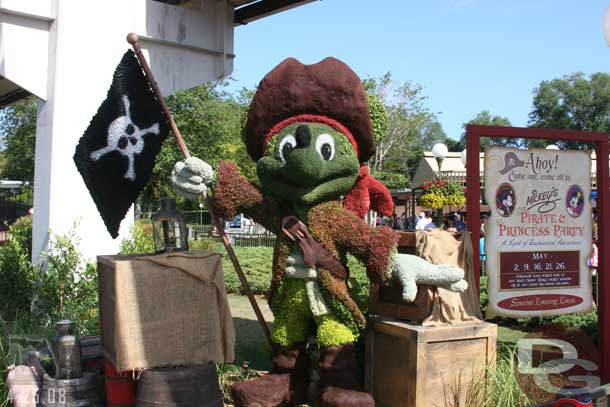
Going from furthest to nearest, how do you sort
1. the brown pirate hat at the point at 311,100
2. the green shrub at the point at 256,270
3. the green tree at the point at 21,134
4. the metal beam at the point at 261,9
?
the green tree at the point at 21,134
the green shrub at the point at 256,270
the metal beam at the point at 261,9
the brown pirate hat at the point at 311,100

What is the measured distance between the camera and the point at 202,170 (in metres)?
3.94

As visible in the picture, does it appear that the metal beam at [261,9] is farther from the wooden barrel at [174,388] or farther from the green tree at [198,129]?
the green tree at [198,129]

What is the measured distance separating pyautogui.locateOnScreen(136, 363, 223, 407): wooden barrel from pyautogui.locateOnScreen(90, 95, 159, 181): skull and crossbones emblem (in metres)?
1.36

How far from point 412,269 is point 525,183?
1.21 m

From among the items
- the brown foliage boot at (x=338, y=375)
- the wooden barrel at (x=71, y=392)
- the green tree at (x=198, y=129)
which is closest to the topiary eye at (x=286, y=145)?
the brown foliage boot at (x=338, y=375)

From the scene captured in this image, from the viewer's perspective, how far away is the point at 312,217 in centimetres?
391

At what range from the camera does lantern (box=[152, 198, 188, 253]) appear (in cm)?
361

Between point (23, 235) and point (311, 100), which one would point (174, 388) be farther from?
point (23, 235)

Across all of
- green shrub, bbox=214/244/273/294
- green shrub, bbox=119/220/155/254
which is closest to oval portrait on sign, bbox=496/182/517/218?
green shrub, bbox=119/220/155/254

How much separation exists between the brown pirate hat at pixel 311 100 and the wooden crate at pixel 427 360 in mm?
1364

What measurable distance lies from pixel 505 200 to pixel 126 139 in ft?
8.74

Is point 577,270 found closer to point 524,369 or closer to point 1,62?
point 524,369

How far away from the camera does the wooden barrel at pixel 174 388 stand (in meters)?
3.14

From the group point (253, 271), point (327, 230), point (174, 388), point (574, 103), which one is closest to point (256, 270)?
point (253, 271)
